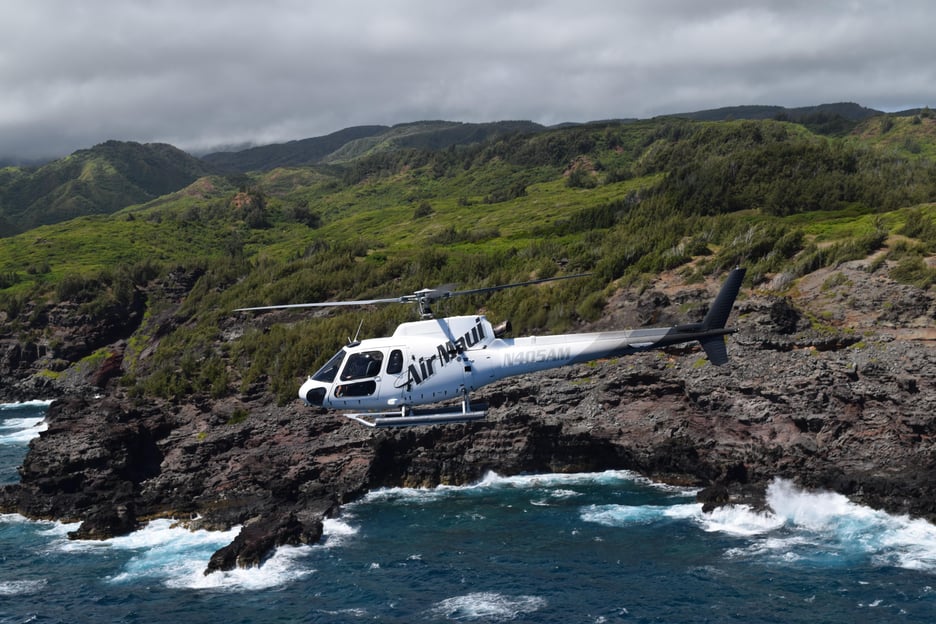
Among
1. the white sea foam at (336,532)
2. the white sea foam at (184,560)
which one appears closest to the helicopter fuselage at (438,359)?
the white sea foam at (184,560)

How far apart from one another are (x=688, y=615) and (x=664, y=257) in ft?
124

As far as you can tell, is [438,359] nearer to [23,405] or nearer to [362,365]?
[362,365]

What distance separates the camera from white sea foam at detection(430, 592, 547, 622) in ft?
111

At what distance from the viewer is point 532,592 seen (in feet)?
118

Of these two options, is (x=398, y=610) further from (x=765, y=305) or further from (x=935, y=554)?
(x=765, y=305)

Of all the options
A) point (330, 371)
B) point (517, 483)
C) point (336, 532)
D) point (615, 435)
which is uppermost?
point (330, 371)

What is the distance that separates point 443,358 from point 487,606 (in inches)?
516

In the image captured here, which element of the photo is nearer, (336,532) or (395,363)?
(395,363)

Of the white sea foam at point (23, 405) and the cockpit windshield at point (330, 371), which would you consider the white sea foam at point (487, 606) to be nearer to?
the cockpit windshield at point (330, 371)

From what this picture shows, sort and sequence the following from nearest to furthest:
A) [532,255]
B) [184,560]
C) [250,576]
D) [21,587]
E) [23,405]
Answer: [250,576] → [21,587] → [184,560] → [532,255] → [23,405]

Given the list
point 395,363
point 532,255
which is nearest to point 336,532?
point 395,363

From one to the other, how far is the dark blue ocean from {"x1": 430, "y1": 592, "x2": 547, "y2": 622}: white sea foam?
0.32 feet

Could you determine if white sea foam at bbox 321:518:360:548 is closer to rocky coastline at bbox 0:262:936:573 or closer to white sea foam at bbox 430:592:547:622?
rocky coastline at bbox 0:262:936:573

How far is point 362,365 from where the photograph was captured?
29578 millimetres
